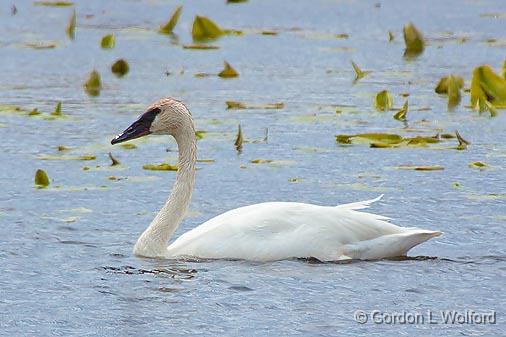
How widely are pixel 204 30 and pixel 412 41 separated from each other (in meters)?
3.39

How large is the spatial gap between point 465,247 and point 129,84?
8.33 metres

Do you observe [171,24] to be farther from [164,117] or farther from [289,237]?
[289,237]

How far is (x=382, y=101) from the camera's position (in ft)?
52.5

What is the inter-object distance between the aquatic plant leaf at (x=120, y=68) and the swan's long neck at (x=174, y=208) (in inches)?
306

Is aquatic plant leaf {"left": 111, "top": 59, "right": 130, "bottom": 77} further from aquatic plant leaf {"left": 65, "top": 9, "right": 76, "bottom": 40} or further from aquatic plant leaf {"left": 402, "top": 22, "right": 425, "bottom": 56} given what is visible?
aquatic plant leaf {"left": 402, "top": 22, "right": 425, "bottom": 56}

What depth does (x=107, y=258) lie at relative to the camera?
10289 mm

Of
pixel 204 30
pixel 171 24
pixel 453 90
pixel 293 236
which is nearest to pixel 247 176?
pixel 293 236

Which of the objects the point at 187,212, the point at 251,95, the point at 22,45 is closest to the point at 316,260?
the point at 187,212

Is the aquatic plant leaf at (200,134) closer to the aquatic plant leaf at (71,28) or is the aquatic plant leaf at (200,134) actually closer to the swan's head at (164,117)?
the swan's head at (164,117)

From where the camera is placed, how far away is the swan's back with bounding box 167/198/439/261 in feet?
33.2

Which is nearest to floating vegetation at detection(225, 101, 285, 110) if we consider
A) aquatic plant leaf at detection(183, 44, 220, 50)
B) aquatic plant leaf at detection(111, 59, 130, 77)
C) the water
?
the water

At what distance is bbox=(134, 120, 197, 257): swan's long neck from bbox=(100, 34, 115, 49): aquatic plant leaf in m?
9.84

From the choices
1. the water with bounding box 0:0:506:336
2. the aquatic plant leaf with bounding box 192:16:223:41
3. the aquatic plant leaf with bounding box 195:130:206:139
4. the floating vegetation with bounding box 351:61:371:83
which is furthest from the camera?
the aquatic plant leaf with bounding box 192:16:223:41

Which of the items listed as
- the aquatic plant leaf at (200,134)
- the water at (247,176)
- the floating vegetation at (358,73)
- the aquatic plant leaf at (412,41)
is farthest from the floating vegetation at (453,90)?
the aquatic plant leaf at (200,134)
